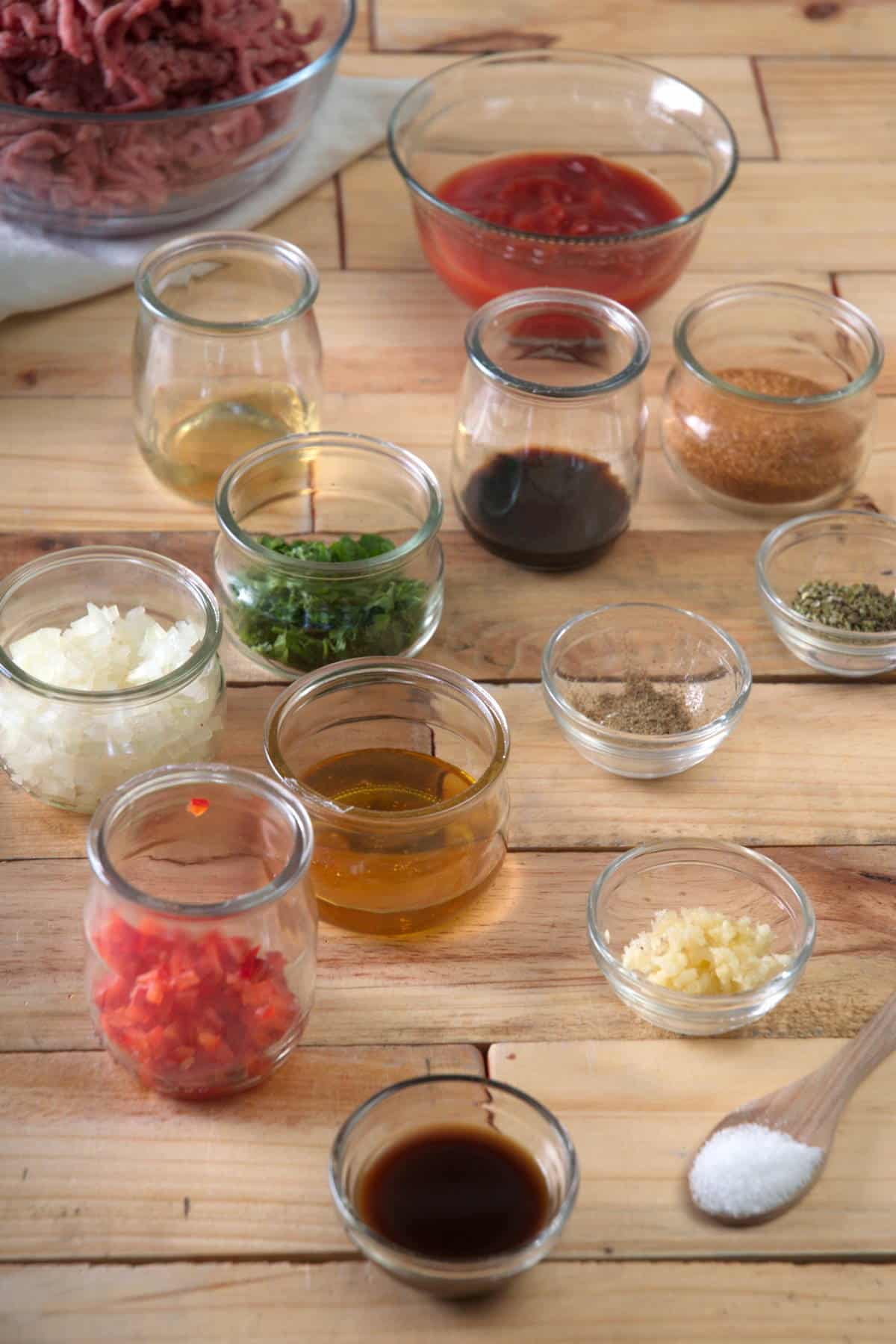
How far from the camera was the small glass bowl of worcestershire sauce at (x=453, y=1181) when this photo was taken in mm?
1084

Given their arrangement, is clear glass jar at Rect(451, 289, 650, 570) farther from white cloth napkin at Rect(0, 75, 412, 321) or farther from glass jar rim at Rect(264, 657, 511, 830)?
white cloth napkin at Rect(0, 75, 412, 321)

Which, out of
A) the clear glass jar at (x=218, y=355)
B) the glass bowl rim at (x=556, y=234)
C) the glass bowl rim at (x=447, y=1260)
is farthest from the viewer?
the glass bowl rim at (x=556, y=234)

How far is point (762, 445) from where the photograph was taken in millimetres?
1747

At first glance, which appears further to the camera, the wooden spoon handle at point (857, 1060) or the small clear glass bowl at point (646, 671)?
the small clear glass bowl at point (646, 671)

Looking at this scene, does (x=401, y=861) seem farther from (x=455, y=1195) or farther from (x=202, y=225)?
(x=202, y=225)

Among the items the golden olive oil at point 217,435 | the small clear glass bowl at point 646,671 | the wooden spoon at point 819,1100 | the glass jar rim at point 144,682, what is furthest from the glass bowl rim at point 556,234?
the wooden spoon at point 819,1100

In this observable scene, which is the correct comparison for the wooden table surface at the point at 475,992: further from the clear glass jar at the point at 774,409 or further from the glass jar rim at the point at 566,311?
the glass jar rim at the point at 566,311

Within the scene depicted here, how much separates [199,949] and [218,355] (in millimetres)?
764

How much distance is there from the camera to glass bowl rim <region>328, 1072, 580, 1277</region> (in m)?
1.06

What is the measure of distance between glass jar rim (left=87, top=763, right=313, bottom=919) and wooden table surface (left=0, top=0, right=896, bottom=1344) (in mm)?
184

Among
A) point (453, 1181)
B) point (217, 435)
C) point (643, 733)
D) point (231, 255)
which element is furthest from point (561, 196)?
point (453, 1181)

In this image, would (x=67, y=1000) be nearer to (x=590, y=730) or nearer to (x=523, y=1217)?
(x=523, y=1217)

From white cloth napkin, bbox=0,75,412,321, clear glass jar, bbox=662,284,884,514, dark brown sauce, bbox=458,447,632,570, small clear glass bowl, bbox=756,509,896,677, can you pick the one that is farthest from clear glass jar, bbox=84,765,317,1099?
white cloth napkin, bbox=0,75,412,321

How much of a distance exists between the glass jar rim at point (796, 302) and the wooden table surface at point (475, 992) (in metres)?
0.12
